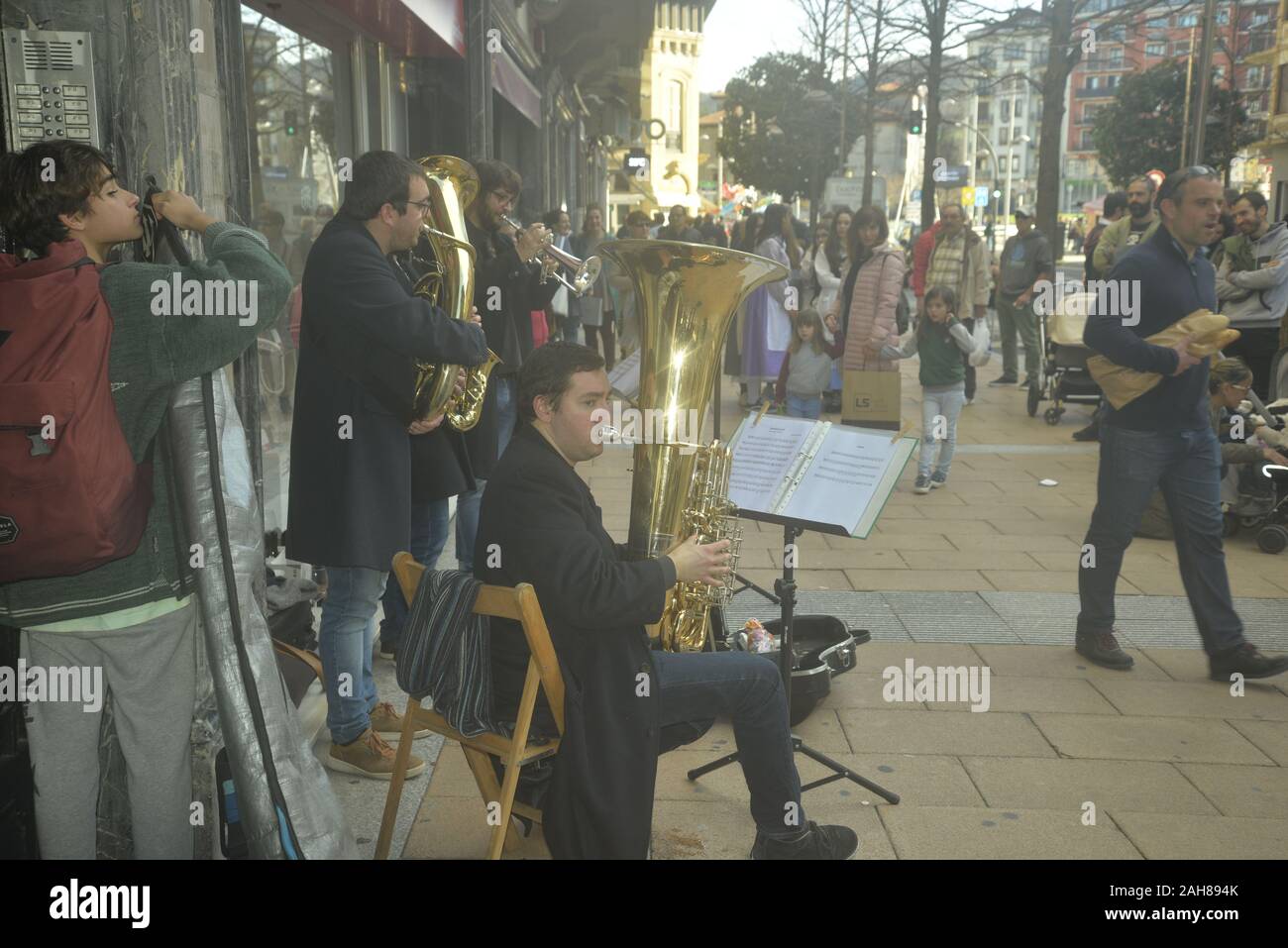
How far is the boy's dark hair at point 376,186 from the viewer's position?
12.0 ft

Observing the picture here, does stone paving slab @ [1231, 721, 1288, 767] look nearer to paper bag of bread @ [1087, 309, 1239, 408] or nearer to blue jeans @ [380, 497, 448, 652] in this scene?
paper bag of bread @ [1087, 309, 1239, 408]

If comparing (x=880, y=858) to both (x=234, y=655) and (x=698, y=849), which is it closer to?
(x=698, y=849)

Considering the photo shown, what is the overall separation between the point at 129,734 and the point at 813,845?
1.75 metres

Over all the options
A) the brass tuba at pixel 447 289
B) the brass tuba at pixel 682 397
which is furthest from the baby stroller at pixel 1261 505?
the brass tuba at pixel 447 289

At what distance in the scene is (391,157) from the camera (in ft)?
12.1

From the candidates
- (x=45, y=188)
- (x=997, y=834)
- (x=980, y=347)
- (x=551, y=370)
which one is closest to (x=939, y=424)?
(x=980, y=347)

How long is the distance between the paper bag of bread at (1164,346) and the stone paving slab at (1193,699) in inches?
44.4

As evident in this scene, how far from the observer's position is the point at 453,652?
9.78 ft

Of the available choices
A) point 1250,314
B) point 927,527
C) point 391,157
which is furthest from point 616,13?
point 391,157

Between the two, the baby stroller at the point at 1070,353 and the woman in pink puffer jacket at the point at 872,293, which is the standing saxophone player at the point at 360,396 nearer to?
the woman in pink puffer jacket at the point at 872,293

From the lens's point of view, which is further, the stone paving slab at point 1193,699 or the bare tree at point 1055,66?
the bare tree at point 1055,66

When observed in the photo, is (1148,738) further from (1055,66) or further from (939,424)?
(1055,66)

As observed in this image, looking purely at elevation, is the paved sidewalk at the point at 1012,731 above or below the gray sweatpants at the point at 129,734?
below

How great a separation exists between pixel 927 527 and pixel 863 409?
897 mm
